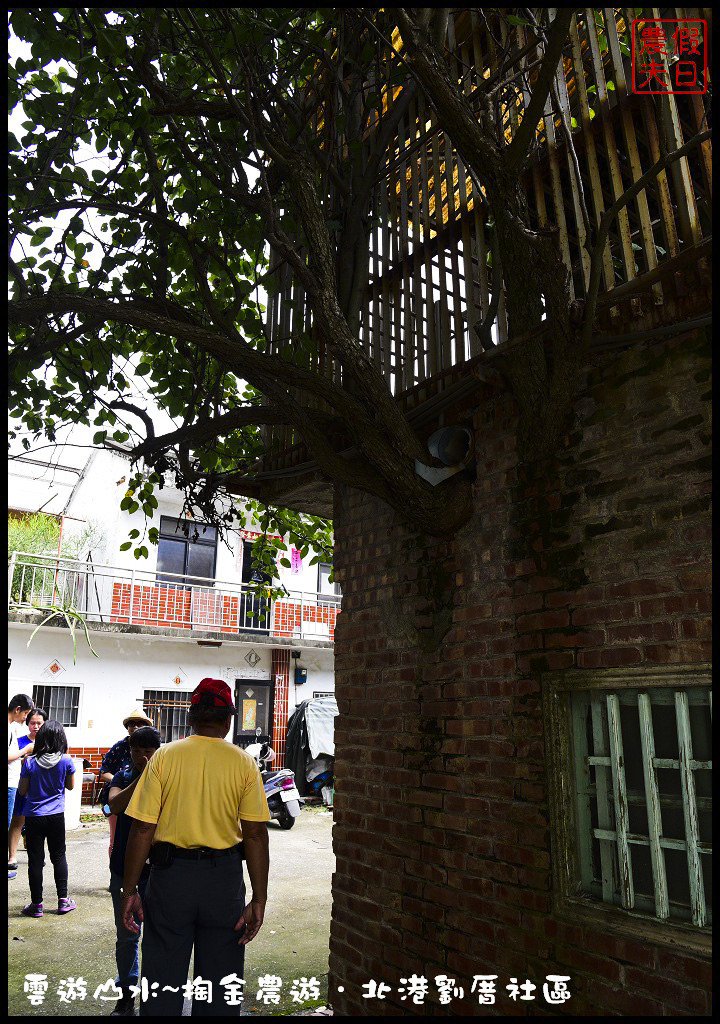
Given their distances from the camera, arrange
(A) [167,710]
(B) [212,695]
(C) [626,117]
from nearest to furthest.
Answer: (C) [626,117] < (B) [212,695] < (A) [167,710]

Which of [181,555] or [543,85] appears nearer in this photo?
[543,85]

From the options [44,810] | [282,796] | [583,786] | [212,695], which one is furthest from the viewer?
[282,796]

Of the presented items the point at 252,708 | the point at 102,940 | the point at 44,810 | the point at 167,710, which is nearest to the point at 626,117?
the point at 102,940

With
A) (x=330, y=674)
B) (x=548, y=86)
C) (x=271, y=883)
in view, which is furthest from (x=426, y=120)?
(x=330, y=674)

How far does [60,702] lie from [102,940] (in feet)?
36.1

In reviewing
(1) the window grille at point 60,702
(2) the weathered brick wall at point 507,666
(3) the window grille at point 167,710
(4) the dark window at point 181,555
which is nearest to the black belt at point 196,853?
(2) the weathered brick wall at point 507,666

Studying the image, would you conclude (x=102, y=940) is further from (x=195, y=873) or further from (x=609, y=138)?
(x=609, y=138)

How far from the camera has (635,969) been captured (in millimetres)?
2650

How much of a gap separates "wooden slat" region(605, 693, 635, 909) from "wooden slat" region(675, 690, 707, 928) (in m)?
0.24

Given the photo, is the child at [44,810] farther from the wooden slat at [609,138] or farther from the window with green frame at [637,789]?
the wooden slat at [609,138]

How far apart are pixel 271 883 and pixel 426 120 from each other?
7.67 m

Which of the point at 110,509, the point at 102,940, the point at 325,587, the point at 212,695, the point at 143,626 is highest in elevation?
the point at 110,509

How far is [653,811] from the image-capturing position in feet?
9.00

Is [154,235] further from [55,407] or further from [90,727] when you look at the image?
[90,727]
